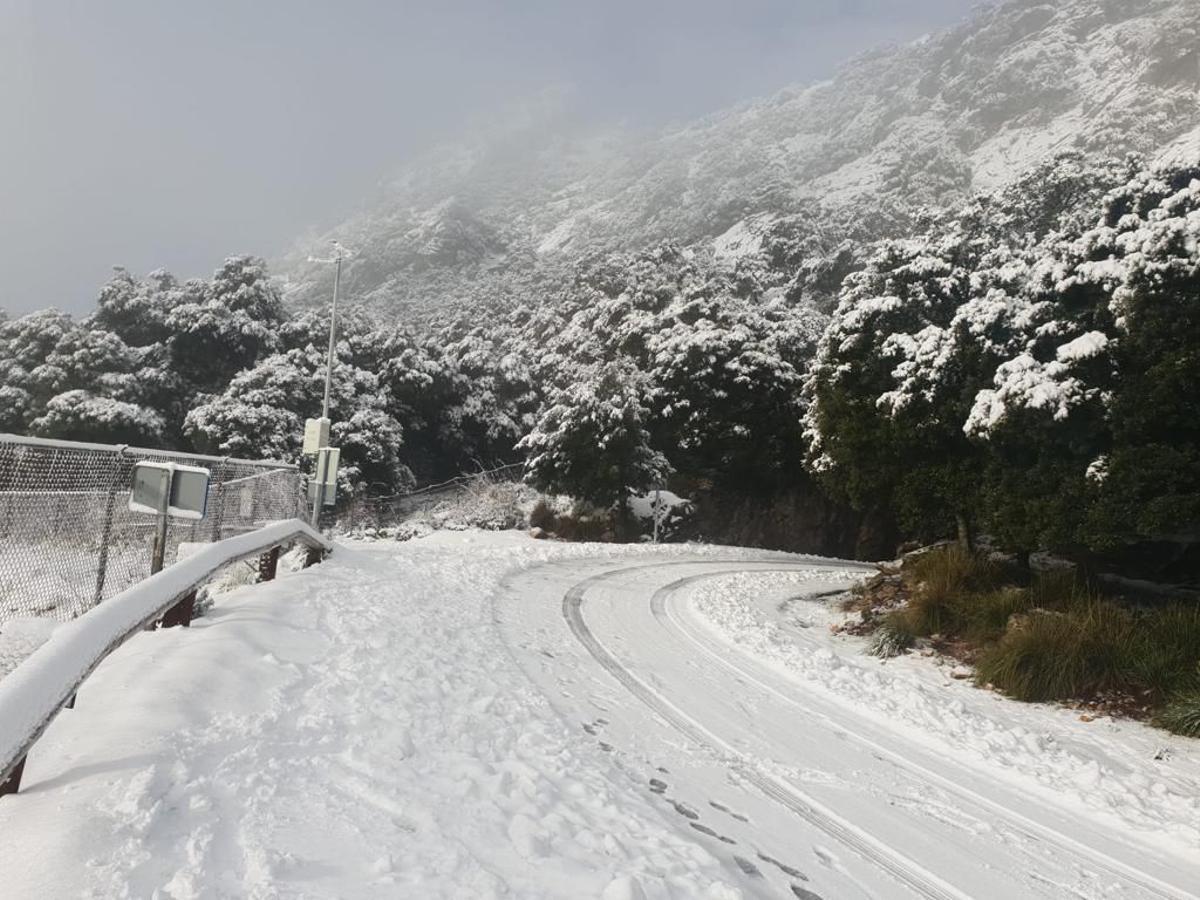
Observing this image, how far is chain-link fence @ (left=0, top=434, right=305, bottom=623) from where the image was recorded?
17.4 ft

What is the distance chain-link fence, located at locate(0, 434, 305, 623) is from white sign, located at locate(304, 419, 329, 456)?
33.0ft

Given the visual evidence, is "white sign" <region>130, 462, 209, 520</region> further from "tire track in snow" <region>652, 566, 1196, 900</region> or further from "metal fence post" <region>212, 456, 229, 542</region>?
"tire track in snow" <region>652, 566, 1196, 900</region>

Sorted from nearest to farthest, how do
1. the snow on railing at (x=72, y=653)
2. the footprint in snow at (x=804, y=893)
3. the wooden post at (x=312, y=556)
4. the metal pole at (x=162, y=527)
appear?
the snow on railing at (x=72, y=653), the footprint in snow at (x=804, y=893), the metal pole at (x=162, y=527), the wooden post at (x=312, y=556)

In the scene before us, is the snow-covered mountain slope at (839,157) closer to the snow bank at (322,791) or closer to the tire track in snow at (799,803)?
the tire track in snow at (799,803)

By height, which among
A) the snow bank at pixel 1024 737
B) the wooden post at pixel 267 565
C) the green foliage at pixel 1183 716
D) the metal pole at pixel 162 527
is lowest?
the snow bank at pixel 1024 737

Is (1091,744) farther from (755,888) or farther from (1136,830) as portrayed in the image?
(755,888)

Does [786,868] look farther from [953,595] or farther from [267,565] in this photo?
[953,595]

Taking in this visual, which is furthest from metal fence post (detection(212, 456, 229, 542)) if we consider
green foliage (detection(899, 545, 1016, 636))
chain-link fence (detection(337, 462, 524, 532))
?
chain-link fence (detection(337, 462, 524, 532))

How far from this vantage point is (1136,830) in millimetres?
4910

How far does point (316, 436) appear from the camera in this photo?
17.4 metres

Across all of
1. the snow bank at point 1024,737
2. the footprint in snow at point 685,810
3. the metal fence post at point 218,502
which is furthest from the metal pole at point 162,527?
the snow bank at point 1024,737

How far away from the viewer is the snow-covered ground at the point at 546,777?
117 inches

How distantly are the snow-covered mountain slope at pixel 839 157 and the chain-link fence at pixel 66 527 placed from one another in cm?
3883

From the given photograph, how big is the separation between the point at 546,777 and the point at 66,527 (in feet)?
15.1
